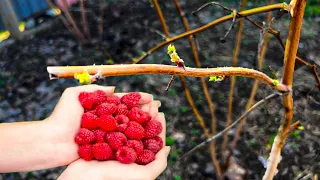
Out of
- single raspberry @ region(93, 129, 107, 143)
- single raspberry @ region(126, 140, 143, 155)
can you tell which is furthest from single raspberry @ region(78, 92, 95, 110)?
single raspberry @ region(126, 140, 143, 155)

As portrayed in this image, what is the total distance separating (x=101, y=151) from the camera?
1.61m

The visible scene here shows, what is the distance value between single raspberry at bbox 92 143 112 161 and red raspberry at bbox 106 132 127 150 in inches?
1.5

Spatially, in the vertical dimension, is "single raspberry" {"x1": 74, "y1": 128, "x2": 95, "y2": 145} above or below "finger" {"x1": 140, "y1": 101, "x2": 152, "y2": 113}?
below

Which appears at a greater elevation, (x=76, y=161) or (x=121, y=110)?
(x=121, y=110)

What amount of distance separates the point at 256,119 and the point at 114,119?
94 centimetres

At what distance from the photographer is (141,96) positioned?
187cm

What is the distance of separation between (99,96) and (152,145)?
0.34 m

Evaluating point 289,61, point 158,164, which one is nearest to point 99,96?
point 158,164

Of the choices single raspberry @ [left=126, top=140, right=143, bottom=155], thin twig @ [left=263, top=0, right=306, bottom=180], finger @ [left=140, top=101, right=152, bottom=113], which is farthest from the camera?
finger @ [left=140, top=101, right=152, bottom=113]

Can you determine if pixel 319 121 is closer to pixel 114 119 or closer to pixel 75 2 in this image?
pixel 114 119

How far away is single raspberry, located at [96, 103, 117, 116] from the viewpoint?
1707 mm

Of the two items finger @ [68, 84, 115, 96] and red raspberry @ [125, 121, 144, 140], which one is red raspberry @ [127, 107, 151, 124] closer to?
red raspberry @ [125, 121, 144, 140]

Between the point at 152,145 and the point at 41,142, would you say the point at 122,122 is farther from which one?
the point at 41,142

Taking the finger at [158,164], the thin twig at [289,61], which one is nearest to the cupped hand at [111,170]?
the finger at [158,164]
